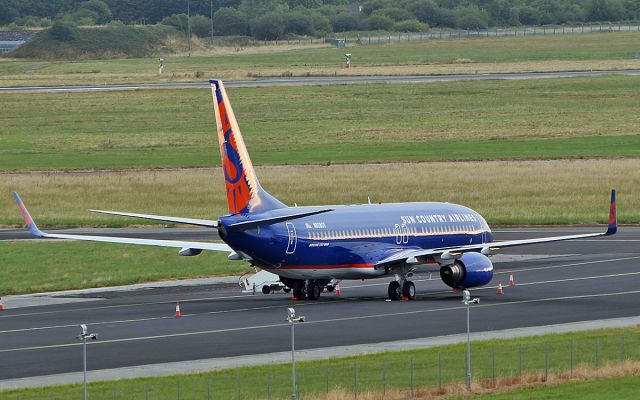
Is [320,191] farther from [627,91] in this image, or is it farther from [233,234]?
[627,91]

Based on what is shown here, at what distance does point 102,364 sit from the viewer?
169 feet

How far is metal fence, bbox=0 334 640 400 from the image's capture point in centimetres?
4528

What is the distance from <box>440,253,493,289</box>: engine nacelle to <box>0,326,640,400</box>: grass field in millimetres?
11644

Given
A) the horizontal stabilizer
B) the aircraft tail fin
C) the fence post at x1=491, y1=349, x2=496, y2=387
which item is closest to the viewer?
the fence post at x1=491, y1=349, x2=496, y2=387

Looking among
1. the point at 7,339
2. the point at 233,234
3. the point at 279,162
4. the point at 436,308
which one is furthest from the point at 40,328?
the point at 279,162

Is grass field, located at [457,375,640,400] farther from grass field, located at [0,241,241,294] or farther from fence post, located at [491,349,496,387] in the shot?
grass field, located at [0,241,241,294]

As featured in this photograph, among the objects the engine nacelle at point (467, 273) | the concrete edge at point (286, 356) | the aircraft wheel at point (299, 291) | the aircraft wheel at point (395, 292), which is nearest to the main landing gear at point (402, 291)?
the aircraft wheel at point (395, 292)

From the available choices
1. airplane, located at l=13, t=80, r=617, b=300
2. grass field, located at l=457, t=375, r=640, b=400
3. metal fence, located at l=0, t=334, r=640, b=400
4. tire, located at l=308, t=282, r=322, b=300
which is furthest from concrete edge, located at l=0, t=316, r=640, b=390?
tire, located at l=308, t=282, r=322, b=300

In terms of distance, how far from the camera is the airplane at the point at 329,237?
6309 centimetres

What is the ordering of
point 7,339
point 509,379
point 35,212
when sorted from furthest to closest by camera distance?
1. point 35,212
2. point 7,339
3. point 509,379

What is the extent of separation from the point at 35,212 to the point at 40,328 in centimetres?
4689

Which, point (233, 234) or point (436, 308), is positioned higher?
point (233, 234)

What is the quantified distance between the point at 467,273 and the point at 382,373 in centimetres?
1871

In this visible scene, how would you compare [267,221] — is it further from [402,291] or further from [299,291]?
[402,291]
